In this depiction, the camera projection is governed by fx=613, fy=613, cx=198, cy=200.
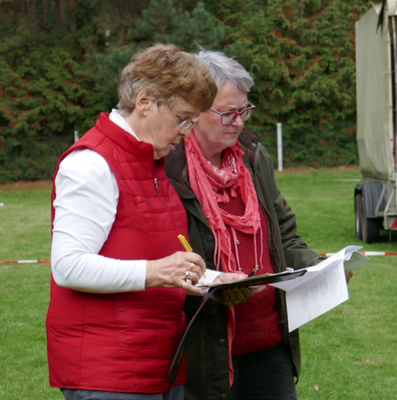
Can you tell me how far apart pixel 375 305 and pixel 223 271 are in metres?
4.23

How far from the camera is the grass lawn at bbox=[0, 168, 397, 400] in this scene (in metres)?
4.50

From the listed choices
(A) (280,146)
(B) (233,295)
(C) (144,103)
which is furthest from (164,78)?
(A) (280,146)

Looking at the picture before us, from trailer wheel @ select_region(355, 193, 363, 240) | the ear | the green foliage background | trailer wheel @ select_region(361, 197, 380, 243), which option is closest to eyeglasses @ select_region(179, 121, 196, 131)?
the ear

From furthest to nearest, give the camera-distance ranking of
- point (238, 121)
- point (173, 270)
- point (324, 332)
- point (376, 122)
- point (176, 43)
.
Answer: point (176, 43)
point (376, 122)
point (324, 332)
point (238, 121)
point (173, 270)

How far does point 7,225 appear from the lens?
44.7 ft

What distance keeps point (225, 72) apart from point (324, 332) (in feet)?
11.7

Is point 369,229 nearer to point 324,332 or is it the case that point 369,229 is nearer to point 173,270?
point 324,332

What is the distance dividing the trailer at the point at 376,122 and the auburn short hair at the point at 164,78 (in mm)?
7096

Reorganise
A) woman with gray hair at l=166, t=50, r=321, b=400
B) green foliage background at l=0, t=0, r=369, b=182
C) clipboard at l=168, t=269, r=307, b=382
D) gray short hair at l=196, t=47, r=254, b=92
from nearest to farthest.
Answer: clipboard at l=168, t=269, r=307, b=382
woman with gray hair at l=166, t=50, r=321, b=400
gray short hair at l=196, t=47, r=254, b=92
green foliage background at l=0, t=0, r=369, b=182

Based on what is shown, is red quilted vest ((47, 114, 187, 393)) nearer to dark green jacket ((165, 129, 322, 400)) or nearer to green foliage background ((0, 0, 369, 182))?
dark green jacket ((165, 129, 322, 400))

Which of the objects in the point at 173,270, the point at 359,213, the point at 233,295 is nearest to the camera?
the point at 173,270

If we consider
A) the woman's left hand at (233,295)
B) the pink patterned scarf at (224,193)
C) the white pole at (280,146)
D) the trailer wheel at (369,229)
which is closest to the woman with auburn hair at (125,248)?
the woman's left hand at (233,295)

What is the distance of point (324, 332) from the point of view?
5539 mm

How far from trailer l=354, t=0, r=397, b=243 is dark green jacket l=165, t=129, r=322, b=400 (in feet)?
20.5
